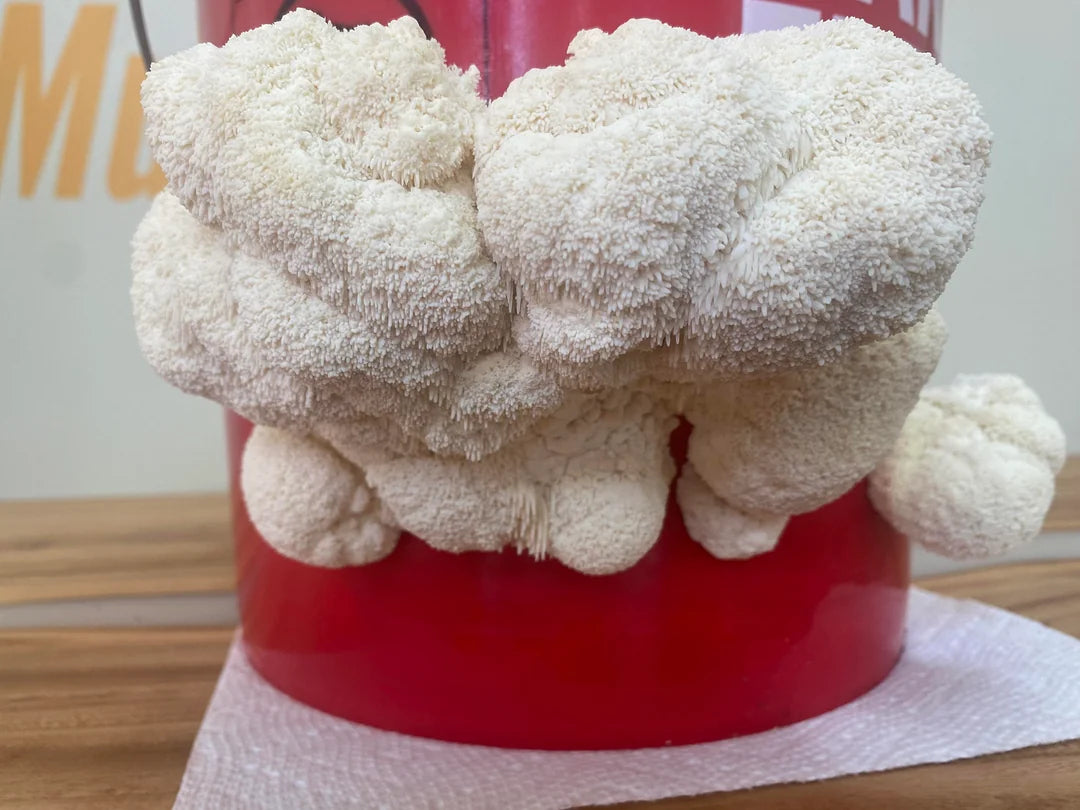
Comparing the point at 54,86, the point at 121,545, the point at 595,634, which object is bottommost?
the point at 121,545

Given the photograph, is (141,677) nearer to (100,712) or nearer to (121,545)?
(100,712)

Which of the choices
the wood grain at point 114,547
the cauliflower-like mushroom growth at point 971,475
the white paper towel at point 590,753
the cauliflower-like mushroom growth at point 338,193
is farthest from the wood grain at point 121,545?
the cauliflower-like mushroom growth at point 338,193

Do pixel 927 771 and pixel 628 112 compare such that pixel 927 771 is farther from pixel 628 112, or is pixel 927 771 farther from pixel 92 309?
pixel 92 309

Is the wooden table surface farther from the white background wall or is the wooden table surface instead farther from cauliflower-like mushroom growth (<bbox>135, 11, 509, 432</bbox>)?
cauliflower-like mushroom growth (<bbox>135, 11, 509, 432</bbox>)

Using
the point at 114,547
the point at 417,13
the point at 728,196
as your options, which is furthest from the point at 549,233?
the point at 114,547

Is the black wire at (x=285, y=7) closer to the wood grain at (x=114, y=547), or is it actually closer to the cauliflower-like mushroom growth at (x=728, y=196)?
the cauliflower-like mushroom growth at (x=728, y=196)

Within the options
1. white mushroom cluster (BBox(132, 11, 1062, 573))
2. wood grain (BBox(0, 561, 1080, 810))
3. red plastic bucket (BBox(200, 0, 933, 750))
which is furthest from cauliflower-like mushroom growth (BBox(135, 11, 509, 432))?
wood grain (BBox(0, 561, 1080, 810))

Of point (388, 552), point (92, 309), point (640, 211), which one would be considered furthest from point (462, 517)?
point (92, 309)
